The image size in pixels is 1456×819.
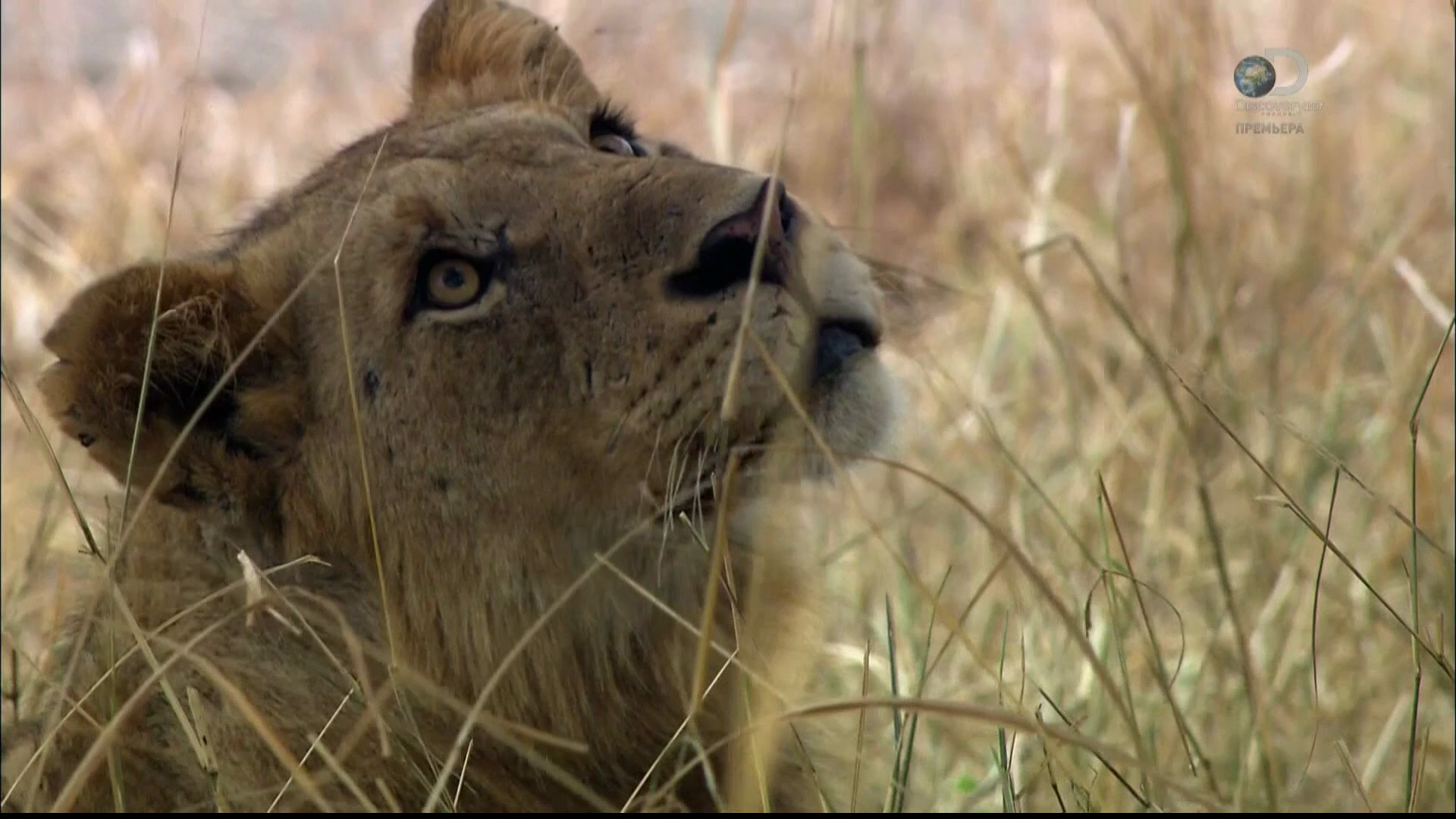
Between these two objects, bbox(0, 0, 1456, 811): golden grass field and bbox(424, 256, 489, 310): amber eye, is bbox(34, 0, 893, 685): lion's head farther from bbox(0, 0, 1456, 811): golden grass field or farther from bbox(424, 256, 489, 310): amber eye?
bbox(0, 0, 1456, 811): golden grass field

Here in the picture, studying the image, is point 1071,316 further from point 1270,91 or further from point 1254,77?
point 1254,77

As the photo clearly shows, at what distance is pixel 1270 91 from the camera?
5000 mm

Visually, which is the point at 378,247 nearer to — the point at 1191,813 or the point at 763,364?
the point at 763,364

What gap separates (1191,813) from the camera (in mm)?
2145

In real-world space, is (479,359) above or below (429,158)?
below

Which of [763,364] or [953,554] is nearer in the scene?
[763,364]

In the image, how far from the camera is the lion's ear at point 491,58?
371 centimetres

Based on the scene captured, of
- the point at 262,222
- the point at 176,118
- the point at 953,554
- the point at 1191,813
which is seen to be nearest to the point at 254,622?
the point at 262,222

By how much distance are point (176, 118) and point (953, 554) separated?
16.2ft

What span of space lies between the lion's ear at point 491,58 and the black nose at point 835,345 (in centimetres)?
106

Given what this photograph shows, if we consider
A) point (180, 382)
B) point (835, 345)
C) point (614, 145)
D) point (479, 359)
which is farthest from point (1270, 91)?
point (180, 382)

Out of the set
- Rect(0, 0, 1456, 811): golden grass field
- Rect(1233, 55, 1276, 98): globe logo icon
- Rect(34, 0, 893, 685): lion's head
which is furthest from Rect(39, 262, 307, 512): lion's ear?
Rect(1233, 55, 1276, 98): globe logo icon

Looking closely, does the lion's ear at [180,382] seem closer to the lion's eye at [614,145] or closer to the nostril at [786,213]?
the lion's eye at [614,145]

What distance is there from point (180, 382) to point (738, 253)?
1.06m
